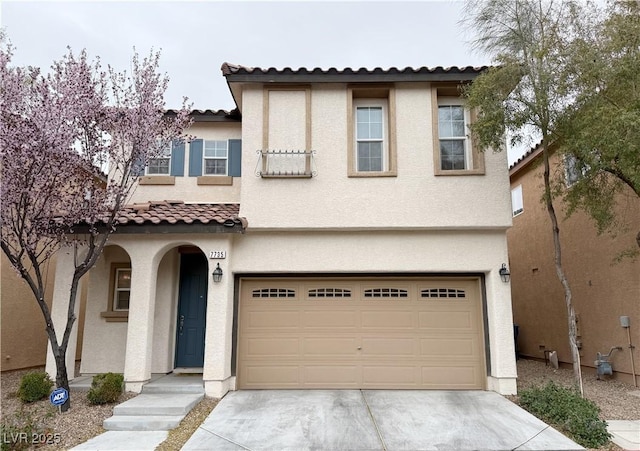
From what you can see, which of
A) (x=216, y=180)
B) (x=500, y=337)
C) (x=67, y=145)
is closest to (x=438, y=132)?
(x=500, y=337)

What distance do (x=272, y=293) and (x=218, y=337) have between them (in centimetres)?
162

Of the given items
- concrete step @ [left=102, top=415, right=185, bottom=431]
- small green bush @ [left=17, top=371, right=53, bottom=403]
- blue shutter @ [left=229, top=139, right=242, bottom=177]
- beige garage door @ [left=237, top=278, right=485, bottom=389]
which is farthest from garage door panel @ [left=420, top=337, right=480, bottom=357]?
small green bush @ [left=17, top=371, right=53, bottom=403]

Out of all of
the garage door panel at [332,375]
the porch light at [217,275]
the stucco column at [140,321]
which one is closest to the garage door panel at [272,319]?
the garage door panel at [332,375]

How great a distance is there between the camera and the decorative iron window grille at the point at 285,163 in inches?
376

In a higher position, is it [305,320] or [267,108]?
[267,108]

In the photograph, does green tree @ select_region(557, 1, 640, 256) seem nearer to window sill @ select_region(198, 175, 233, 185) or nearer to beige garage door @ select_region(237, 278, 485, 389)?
beige garage door @ select_region(237, 278, 485, 389)

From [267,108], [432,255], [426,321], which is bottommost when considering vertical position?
[426,321]

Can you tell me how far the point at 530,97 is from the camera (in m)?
8.16

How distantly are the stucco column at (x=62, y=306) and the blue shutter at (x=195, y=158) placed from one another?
339cm

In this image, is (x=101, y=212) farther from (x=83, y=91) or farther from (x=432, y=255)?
(x=432, y=255)

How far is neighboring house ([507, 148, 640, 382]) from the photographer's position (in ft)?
31.8

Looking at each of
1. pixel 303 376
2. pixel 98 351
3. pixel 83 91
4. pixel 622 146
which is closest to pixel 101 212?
pixel 83 91

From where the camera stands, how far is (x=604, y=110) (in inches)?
281

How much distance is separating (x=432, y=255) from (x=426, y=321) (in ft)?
4.88
